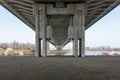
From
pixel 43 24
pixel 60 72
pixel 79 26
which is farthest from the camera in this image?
pixel 43 24

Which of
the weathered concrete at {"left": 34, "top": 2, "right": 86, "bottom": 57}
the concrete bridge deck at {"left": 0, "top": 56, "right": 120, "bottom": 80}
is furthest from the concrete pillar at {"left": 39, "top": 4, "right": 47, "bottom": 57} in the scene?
the concrete bridge deck at {"left": 0, "top": 56, "right": 120, "bottom": 80}

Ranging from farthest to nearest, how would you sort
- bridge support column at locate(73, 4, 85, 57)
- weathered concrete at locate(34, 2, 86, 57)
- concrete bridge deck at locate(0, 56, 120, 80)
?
1. weathered concrete at locate(34, 2, 86, 57)
2. bridge support column at locate(73, 4, 85, 57)
3. concrete bridge deck at locate(0, 56, 120, 80)

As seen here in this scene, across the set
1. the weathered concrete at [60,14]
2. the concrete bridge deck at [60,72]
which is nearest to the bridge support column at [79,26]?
the weathered concrete at [60,14]

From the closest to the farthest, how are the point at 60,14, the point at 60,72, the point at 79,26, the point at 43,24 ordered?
the point at 60,72 < the point at 79,26 < the point at 60,14 < the point at 43,24

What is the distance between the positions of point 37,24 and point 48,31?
97.9 inches

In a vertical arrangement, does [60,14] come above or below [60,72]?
above

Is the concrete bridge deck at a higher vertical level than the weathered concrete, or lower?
lower

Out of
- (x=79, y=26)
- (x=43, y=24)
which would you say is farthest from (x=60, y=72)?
(x=43, y=24)

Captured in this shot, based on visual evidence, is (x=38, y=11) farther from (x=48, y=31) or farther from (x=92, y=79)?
(x=92, y=79)

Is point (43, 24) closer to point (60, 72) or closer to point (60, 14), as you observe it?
point (60, 14)

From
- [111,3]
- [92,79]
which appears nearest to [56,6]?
[111,3]

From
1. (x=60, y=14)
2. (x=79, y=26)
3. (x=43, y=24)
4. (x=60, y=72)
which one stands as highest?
(x=60, y=14)

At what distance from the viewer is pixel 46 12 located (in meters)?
42.1

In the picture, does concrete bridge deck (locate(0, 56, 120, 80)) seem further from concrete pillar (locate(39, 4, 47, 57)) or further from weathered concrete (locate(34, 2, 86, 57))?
weathered concrete (locate(34, 2, 86, 57))
